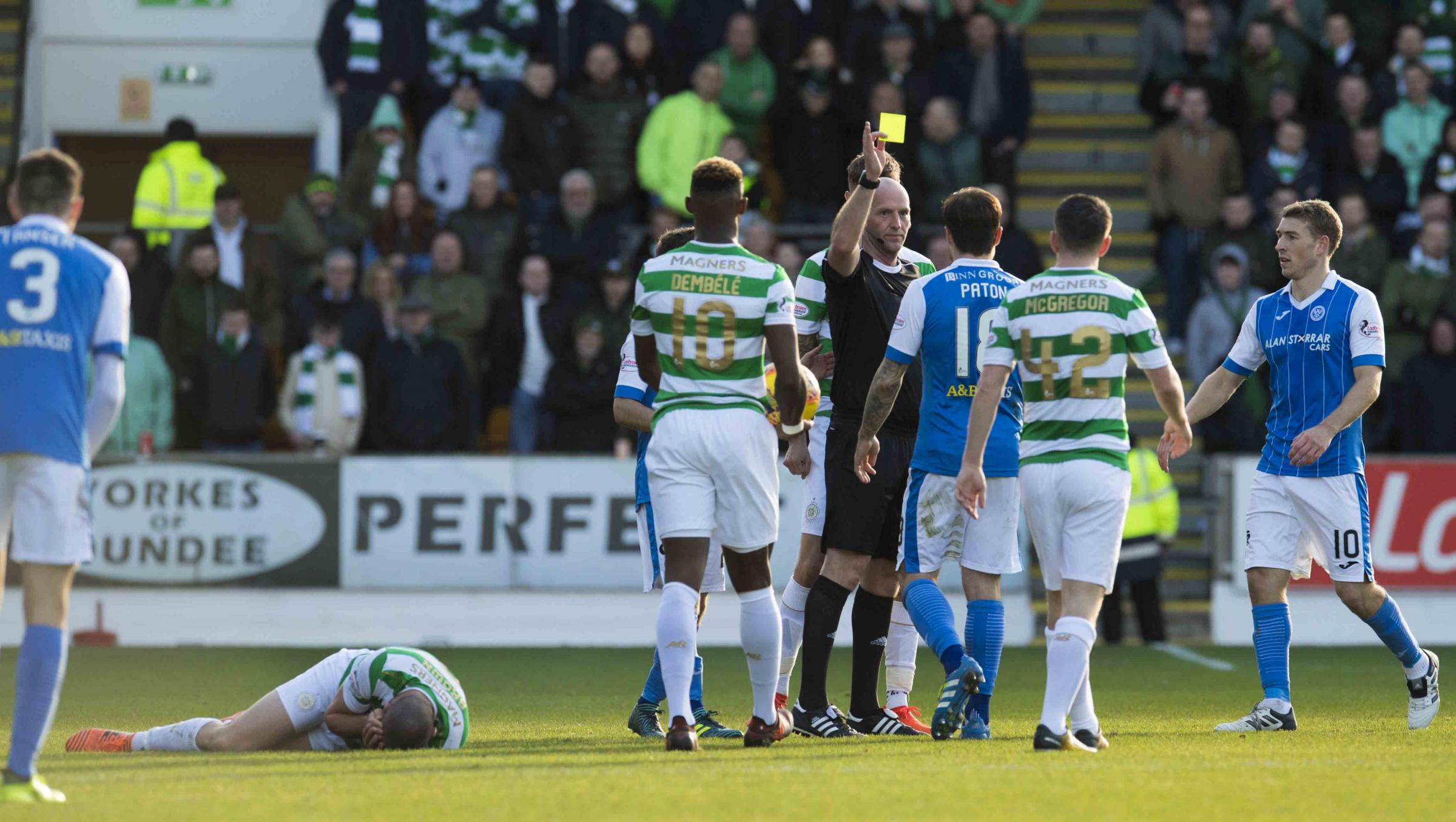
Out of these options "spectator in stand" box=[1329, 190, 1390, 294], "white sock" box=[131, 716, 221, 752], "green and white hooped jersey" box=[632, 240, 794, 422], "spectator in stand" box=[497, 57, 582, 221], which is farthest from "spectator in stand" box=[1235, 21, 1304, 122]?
"white sock" box=[131, 716, 221, 752]

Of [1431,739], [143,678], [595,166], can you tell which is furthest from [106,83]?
[1431,739]

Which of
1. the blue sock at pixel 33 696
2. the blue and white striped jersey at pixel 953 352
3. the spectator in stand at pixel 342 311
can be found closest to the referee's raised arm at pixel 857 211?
the blue and white striped jersey at pixel 953 352

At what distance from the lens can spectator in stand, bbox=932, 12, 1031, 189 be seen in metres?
17.5

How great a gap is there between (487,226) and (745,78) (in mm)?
2787

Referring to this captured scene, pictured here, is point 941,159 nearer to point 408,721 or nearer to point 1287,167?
point 1287,167

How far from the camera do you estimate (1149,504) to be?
14.8m

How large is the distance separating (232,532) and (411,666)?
771cm

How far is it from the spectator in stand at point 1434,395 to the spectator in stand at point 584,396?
22.3 ft

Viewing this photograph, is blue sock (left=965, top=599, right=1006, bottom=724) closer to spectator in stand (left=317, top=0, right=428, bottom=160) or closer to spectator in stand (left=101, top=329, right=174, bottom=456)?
spectator in stand (left=101, top=329, right=174, bottom=456)

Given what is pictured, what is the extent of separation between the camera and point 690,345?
7.21 m

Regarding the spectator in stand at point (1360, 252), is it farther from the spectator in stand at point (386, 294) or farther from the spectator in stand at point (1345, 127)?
the spectator in stand at point (386, 294)

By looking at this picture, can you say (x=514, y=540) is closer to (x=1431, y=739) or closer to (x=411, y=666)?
(x=411, y=666)

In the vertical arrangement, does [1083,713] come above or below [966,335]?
below

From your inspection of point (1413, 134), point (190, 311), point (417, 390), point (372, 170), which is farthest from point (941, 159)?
point (190, 311)
